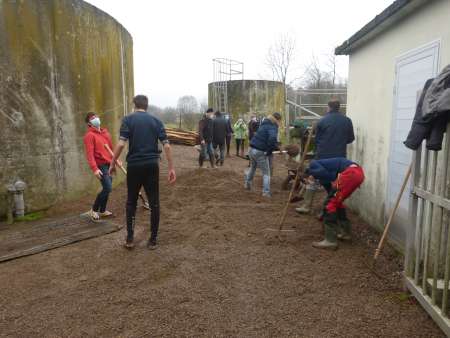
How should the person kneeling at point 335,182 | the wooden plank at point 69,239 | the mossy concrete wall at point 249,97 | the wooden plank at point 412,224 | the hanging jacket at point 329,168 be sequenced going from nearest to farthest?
the wooden plank at point 412,224 → the person kneeling at point 335,182 → the wooden plank at point 69,239 → the hanging jacket at point 329,168 → the mossy concrete wall at point 249,97

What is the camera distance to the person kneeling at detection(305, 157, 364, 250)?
4.66 m

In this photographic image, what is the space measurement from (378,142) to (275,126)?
254 centimetres

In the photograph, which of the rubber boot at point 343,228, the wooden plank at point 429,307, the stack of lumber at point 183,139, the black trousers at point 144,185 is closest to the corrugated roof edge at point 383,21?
the rubber boot at point 343,228

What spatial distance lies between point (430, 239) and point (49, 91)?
241 inches

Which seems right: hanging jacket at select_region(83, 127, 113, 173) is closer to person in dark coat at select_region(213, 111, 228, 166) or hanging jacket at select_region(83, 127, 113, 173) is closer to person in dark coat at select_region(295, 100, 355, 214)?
person in dark coat at select_region(295, 100, 355, 214)

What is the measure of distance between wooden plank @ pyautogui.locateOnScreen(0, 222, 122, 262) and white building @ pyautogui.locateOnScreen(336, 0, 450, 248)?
411 centimetres

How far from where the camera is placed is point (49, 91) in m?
6.44

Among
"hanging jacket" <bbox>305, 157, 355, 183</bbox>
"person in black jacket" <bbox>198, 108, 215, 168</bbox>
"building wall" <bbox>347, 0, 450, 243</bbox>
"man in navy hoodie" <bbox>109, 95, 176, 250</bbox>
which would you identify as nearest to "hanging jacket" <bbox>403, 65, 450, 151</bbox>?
"building wall" <bbox>347, 0, 450, 243</bbox>

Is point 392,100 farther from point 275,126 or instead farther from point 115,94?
point 115,94

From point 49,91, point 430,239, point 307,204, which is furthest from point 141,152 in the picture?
point 307,204

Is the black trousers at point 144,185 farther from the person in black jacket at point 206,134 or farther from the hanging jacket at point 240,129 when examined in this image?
the hanging jacket at point 240,129

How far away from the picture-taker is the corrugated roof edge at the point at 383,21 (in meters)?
4.41

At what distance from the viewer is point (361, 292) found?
3820 mm

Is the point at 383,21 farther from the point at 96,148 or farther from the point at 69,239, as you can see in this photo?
the point at 69,239
